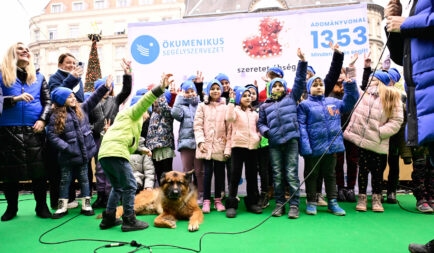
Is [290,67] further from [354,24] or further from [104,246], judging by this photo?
[104,246]

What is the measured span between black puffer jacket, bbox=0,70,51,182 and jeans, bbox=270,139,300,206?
10.1 ft

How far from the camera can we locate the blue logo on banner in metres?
5.78

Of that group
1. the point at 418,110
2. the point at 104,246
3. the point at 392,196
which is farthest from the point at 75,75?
the point at 392,196

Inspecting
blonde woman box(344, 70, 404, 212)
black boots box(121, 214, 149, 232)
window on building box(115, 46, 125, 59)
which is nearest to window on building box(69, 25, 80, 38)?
window on building box(115, 46, 125, 59)

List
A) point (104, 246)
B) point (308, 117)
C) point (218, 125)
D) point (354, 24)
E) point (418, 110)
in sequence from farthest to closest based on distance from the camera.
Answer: point (354, 24)
point (218, 125)
point (308, 117)
point (104, 246)
point (418, 110)

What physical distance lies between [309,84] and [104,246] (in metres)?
3.21

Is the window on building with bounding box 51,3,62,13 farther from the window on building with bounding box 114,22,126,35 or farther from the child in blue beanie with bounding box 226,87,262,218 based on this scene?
the child in blue beanie with bounding box 226,87,262,218

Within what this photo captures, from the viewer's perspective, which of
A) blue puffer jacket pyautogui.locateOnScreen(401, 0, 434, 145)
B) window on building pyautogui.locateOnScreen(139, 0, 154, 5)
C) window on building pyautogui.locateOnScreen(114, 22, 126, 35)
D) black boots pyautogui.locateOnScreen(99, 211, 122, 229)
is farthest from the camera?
window on building pyautogui.locateOnScreen(139, 0, 154, 5)

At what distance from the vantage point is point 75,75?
410 cm

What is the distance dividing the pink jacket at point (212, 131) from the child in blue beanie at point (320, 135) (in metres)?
1.09

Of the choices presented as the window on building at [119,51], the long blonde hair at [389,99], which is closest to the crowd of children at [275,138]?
the long blonde hair at [389,99]

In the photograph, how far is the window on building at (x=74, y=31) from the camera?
121 feet

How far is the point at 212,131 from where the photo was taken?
4.25 m

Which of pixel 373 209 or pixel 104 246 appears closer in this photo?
pixel 104 246
